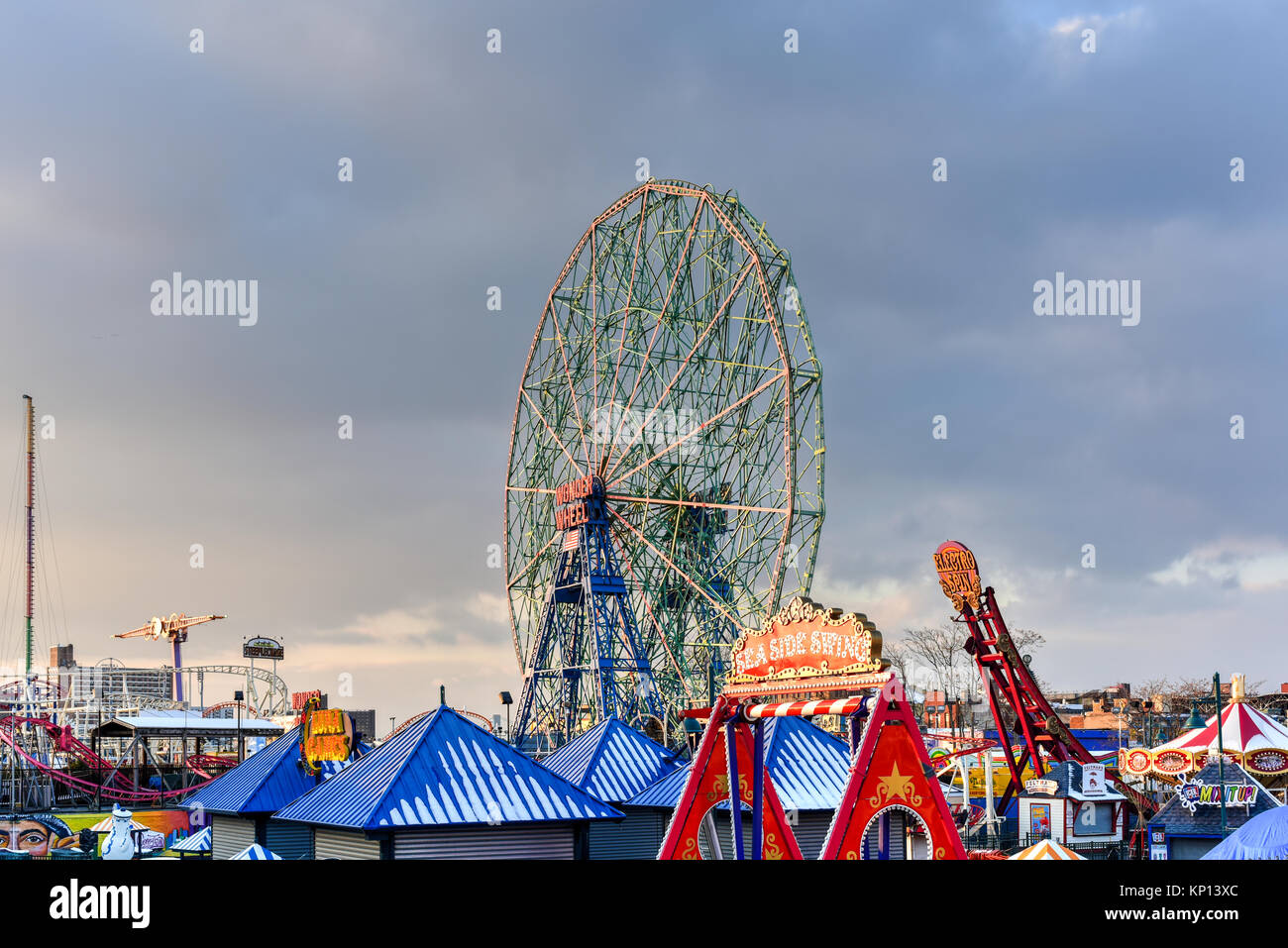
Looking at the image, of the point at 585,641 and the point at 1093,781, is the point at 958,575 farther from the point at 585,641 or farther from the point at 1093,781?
the point at 585,641

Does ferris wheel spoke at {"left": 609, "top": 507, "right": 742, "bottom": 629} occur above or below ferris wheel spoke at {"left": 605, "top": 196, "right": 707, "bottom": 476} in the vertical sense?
below

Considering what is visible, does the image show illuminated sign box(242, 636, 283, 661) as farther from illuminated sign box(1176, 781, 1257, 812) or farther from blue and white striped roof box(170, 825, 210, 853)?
illuminated sign box(1176, 781, 1257, 812)

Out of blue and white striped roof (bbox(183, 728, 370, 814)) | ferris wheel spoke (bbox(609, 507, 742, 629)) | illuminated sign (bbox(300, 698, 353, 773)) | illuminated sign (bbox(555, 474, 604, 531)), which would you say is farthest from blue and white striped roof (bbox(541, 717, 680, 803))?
illuminated sign (bbox(555, 474, 604, 531))

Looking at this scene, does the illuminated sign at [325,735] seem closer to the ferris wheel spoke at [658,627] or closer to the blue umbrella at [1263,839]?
the blue umbrella at [1263,839]

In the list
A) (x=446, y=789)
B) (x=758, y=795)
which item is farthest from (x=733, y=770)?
(x=446, y=789)

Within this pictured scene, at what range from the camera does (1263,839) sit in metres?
17.5

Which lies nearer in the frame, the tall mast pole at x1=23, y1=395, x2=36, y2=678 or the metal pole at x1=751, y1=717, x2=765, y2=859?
the metal pole at x1=751, y1=717, x2=765, y2=859

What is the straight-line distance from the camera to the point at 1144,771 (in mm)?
34812

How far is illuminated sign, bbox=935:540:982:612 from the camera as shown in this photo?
1154 inches

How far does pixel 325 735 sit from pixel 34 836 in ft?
19.0

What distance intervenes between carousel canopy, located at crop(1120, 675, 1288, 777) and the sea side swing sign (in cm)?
2075

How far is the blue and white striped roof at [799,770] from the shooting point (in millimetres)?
22953
